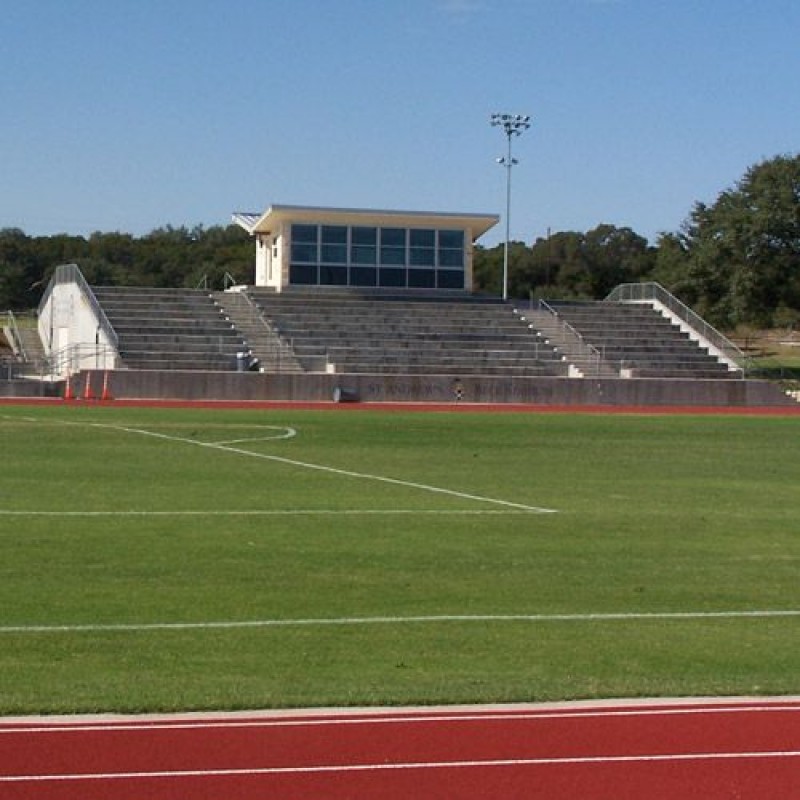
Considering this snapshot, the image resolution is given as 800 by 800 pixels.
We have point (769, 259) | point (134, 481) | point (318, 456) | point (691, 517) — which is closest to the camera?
point (691, 517)

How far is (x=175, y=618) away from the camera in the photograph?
12102 mm

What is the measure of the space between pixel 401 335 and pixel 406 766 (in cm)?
5779

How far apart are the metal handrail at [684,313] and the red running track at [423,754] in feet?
186

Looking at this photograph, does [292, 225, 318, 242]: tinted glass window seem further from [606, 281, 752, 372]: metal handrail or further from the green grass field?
the green grass field

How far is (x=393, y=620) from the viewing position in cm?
1218

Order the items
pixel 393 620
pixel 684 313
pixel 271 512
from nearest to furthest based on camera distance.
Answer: pixel 393 620 < pixel 271 512 < pixel 684 313

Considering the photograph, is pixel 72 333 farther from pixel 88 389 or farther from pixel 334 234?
pixel 88 389

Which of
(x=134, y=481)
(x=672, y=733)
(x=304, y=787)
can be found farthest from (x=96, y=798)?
(x=134, y=481)

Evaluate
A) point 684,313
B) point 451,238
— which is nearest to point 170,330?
point 451,238

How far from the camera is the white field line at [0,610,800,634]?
11570mm

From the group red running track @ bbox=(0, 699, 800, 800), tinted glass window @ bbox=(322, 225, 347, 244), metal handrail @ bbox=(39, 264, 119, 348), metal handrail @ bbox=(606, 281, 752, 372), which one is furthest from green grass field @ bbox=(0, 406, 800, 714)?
tinted glass window @ bbox=(322, 225, 347, 244)

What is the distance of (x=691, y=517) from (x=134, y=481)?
26.2 ft

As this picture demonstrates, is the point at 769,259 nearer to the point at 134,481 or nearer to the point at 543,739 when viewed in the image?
the point at 134,481

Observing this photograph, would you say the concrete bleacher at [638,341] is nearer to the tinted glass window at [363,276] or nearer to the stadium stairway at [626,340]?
the stadium stairway at [626,340]
